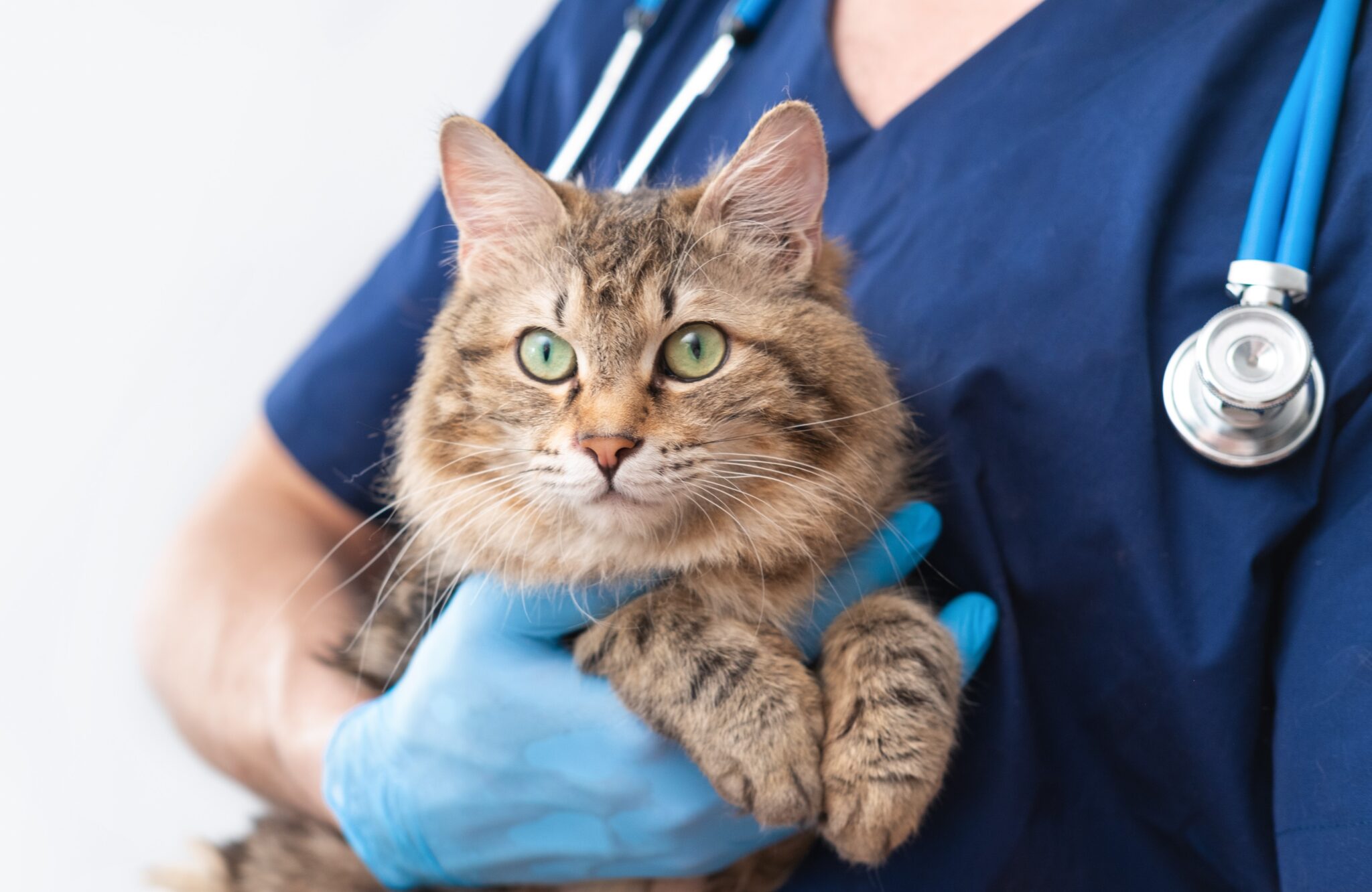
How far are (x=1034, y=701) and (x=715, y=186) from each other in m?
0.70

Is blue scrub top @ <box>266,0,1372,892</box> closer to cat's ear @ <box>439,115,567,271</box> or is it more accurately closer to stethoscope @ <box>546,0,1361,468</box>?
stethoscope @ <box>546,0,1361,468</box>

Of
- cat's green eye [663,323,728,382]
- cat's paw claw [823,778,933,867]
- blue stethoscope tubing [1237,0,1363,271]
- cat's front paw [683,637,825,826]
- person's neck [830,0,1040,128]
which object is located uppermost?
person's neck [830,0,1040,128]

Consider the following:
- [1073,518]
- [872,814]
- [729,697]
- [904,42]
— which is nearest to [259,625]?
[729,697]

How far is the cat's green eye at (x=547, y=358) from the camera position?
99 centimetres

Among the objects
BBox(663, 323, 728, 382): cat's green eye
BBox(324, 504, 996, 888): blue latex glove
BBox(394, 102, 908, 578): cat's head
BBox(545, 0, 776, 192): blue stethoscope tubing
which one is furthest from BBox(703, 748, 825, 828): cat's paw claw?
BBox(545, 0, 776, 192): blue stethoscope tubing

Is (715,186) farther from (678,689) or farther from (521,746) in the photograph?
(521,746)

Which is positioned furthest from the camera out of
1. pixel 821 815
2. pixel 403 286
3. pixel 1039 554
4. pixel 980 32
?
pixel 403 286

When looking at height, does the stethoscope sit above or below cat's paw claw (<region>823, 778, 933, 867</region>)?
above

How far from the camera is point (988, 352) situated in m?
1.01

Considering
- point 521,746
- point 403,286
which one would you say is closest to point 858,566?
point 521,746

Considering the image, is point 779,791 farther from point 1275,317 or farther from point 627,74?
point 627,74

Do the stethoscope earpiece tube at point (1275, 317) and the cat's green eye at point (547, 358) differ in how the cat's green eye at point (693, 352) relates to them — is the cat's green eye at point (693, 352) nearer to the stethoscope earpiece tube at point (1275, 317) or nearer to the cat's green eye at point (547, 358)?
the cat's green eye at point (547, 358)

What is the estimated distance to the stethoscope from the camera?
82 cm

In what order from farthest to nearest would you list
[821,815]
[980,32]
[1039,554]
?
1. [980,32]
2. [1039,554]
3. [821,815]
